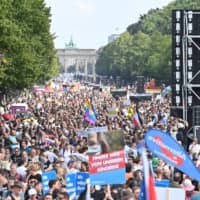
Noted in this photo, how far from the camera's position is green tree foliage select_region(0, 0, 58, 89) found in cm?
4734

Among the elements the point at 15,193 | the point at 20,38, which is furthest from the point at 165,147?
the point at 20,38

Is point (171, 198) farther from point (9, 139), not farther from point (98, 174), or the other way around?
point (9, 139)

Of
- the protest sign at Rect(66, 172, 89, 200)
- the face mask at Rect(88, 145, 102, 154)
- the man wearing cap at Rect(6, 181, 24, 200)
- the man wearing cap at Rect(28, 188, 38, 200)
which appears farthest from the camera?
the protest sign at Rect(66, 172, 89, 200)

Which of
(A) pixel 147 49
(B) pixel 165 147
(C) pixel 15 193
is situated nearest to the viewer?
(B) pixel 165 147

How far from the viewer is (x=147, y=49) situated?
460 ft

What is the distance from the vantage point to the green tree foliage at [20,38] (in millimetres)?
47344

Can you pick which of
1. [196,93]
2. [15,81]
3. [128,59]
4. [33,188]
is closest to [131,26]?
[128,59]

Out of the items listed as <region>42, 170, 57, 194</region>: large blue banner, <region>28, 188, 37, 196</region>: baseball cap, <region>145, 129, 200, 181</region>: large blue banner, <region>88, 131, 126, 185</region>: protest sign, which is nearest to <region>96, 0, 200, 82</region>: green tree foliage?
<region>42, 170, 57, 194</region>: large blue banner

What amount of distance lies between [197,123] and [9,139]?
6660 mm

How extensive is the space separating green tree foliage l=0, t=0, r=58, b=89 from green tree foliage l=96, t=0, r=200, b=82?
45256 mm

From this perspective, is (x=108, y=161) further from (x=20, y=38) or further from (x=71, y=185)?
(x=20, y=38)

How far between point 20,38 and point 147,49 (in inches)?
3467

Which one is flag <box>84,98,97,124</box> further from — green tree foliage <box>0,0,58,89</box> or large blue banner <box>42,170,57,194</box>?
large blue banner <box>42,170,57,194</box>

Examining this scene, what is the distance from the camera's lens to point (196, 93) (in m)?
31.5
